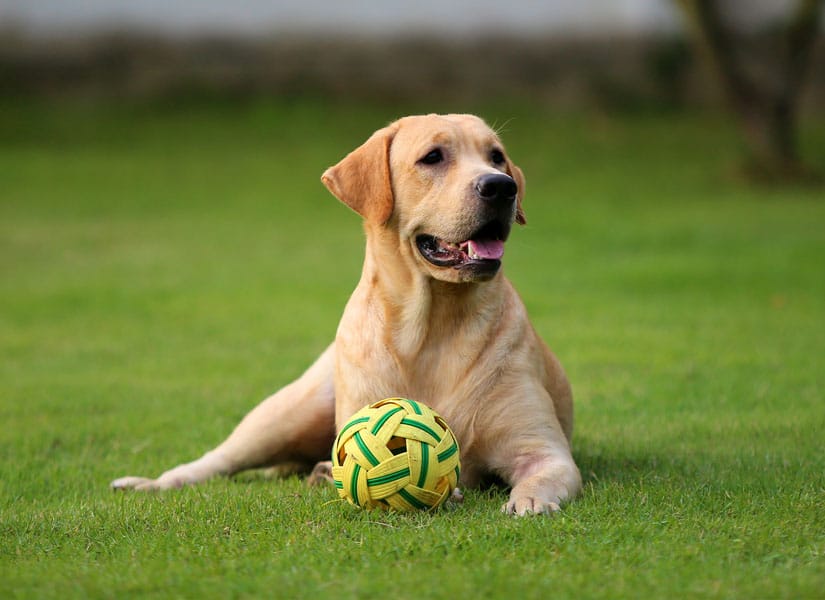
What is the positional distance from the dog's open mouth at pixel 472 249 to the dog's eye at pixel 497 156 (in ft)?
1.84

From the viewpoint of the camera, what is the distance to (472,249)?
18.1 feet

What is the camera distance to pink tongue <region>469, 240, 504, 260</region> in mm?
5527

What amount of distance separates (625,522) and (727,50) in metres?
20.3

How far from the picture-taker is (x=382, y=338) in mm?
5750

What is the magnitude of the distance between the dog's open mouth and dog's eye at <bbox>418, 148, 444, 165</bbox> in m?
0.38

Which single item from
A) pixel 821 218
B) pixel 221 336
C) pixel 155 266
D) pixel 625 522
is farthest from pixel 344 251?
pixel 625 522

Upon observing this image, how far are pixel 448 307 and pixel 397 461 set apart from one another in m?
1.11

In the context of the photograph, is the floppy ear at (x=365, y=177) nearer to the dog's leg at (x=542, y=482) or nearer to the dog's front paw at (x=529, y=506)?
the dog's leg at (x=542, y=482)

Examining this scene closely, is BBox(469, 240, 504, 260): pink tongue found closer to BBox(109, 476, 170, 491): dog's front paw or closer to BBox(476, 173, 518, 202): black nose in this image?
BBox(476, 173, 518, 202): black nose

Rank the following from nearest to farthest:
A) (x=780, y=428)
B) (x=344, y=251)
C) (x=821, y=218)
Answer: (x=780, y=428) < (x=344, y=251) < (x=821, y=218)

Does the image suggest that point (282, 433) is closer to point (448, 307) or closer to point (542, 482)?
point (448, 307)

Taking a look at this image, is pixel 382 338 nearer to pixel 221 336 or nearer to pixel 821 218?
pixel 221 336

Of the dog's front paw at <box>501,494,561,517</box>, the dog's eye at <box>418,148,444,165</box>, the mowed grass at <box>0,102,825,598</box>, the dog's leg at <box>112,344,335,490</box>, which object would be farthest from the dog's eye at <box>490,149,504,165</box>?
the dog's front paw at <box>501,494,561,517</box>

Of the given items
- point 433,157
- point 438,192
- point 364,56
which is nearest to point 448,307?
point 438,192
